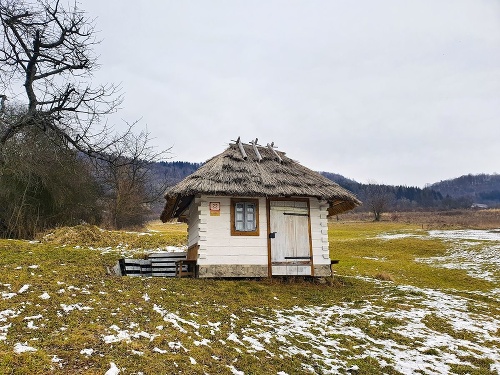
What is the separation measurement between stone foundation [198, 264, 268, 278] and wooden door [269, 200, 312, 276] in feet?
1.50

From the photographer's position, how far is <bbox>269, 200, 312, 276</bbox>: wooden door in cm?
1242

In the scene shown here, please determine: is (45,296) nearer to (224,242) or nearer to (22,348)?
(22,348)

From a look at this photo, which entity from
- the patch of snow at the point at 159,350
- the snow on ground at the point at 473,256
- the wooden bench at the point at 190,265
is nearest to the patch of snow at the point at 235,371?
the patch of snow at the point at 159,350

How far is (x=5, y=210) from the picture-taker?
1714cm

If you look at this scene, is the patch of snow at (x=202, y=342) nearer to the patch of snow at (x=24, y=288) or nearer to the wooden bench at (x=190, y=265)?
the patch of snow at (x=24, y=288)

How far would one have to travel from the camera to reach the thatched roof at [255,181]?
1195cm

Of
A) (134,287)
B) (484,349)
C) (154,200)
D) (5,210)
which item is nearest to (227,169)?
(134,287)

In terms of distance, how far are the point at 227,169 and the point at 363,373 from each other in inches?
326

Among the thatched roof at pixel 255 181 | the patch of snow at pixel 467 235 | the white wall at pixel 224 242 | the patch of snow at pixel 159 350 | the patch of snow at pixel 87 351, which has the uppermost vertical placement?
the thatched roof at pixel 255 181

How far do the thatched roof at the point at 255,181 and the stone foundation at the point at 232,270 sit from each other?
7.43ft

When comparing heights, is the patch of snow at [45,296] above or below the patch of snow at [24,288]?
below

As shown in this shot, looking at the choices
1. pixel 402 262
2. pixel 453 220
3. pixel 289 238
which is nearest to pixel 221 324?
pixel 289 238

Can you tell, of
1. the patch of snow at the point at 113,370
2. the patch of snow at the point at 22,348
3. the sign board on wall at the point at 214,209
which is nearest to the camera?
the patch of snow at the point at 113,370

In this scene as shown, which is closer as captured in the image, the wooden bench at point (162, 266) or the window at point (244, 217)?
the window at point (244, 217)
